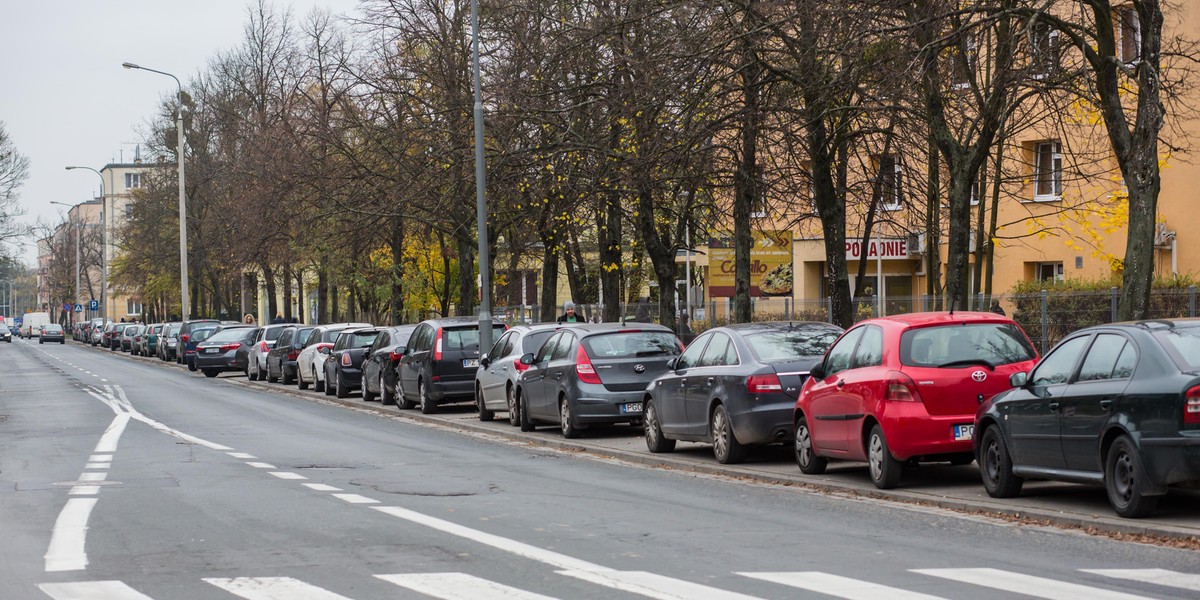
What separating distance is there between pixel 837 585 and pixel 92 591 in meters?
4.02

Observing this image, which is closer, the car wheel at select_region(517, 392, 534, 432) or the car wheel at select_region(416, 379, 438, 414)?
the car wheel at select_region(517, 392, 534, 432)

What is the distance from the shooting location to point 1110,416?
10.6 m

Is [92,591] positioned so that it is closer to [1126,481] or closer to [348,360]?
[1126,481]

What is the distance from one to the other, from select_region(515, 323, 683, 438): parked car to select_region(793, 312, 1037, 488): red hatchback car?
6.43m

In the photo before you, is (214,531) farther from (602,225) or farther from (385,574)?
(602,225)

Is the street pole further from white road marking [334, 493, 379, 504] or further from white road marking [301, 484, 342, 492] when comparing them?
white road marking [334, 493, 379, 504]

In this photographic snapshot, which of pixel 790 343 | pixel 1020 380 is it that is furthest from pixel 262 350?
pixel 1020 380

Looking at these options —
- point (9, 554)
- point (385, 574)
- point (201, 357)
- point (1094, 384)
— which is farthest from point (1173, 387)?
point (201, 357)

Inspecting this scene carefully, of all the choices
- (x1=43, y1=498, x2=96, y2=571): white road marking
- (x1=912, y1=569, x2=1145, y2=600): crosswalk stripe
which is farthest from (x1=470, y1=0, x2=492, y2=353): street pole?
(x1=912, y1=569, x2=1145, y2=600): crosswalk stripe

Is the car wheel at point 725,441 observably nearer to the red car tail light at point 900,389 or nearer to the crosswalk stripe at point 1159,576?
the red car tail light at point 900,389

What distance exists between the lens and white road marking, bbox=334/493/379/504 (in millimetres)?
12883

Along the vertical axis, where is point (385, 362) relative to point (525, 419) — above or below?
above

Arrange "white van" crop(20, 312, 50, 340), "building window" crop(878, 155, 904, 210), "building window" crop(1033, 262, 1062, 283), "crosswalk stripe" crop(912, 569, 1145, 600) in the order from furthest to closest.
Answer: "white van" crop(20, 312, 50, 340) < "building window" crop(1033, 262, 1062, 283) < "building window" crop(878, 155, 904, 210) < "crosswalk stripe" crop(912, 569, 1145, 600)

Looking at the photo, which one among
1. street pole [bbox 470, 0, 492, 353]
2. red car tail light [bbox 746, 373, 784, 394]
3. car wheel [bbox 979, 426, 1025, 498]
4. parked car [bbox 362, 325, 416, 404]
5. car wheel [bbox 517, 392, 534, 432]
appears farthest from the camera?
parked car [bbox 362, 325, 416, 404]
